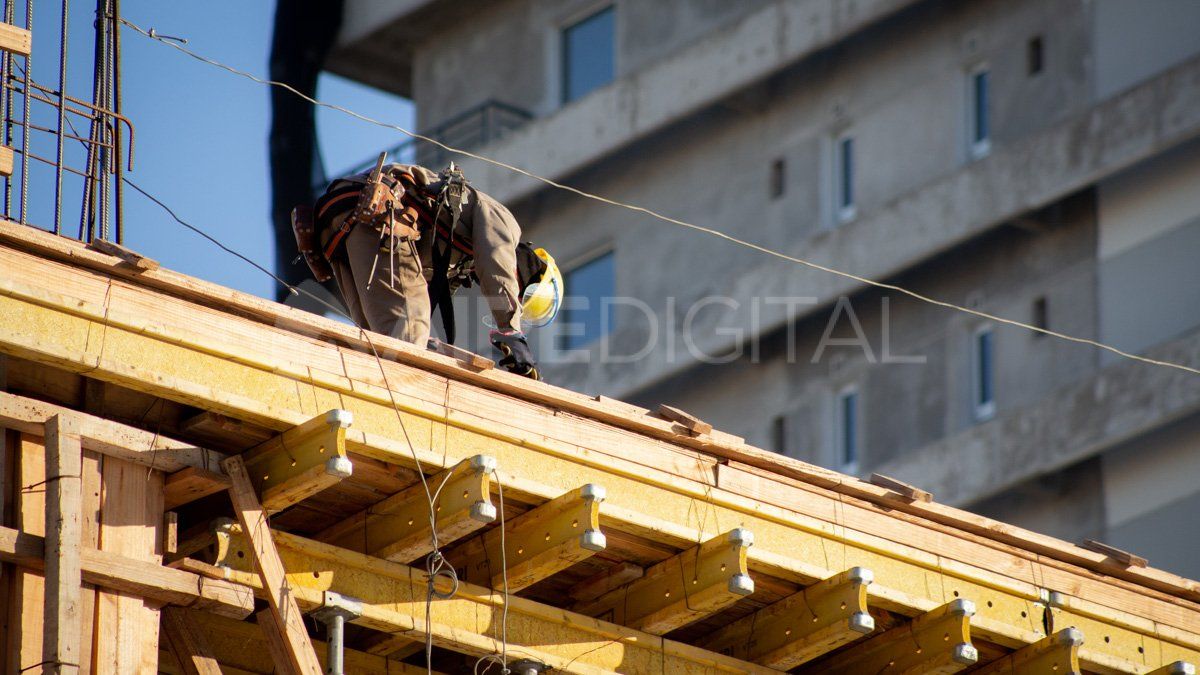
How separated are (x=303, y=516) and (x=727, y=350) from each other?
78.9 ft

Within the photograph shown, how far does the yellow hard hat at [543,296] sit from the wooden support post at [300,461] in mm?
3459

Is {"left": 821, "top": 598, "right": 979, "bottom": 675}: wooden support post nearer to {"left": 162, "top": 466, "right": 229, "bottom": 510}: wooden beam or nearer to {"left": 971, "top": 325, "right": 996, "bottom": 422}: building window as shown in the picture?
{"left": 162, "top": 466, "right": 229, "bottom": 510}: wooden beam

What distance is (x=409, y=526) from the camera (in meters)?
11.5

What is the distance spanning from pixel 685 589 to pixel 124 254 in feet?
11.1

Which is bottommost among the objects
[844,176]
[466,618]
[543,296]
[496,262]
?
[466,618]

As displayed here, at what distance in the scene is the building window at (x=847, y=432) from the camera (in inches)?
1345

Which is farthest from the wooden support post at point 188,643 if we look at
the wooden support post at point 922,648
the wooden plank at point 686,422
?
the wooden support post at point 922,648

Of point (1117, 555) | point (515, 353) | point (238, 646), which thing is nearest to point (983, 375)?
point (1117, 555)

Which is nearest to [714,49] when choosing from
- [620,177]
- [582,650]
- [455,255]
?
[620,177]

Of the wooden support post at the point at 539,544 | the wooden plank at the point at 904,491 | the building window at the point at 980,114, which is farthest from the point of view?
the building window at the point at 980,114

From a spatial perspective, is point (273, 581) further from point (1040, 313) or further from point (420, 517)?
point (1040, 313)

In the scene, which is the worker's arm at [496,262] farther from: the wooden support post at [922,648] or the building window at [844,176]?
the building window at [844,176]

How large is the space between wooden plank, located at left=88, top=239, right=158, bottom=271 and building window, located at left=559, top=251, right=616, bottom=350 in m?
27.3

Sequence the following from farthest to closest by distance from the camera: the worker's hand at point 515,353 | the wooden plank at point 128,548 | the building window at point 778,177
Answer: the building window at point 778,177, the worker's hand at point 515,353, the wooden plank at point 128,548
